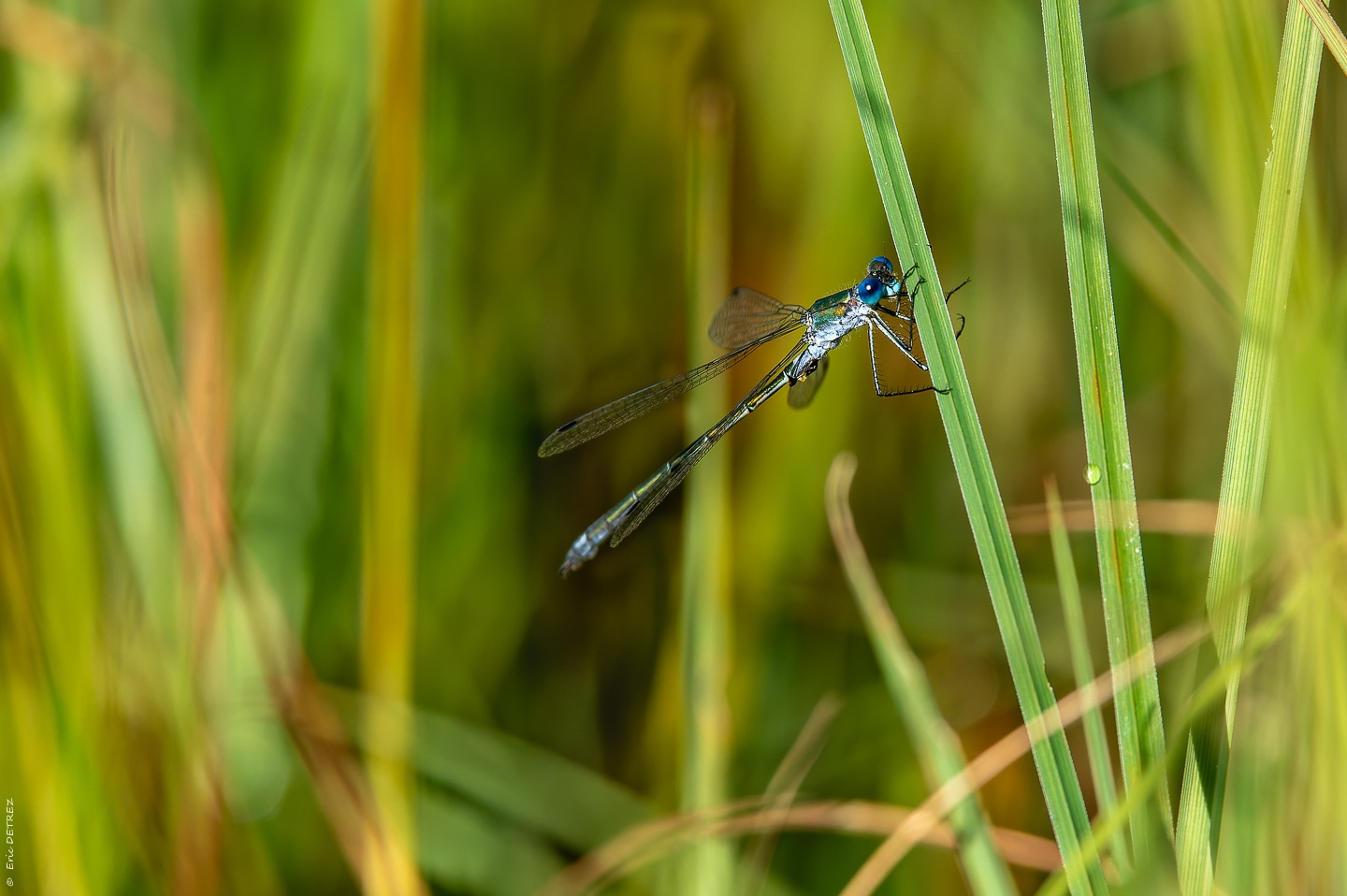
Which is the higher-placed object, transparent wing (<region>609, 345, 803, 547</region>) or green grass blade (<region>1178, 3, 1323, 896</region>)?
transparent wing (<region>609, 345, 803, 547</region>)

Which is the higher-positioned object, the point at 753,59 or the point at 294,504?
the point at 753,59

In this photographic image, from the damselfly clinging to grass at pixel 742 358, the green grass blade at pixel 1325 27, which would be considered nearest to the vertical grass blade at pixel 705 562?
the damselfly clinging to grass at pixel 742 358

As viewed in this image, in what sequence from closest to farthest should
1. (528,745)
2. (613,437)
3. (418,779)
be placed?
(418,779) → (528,745) → (613,437)

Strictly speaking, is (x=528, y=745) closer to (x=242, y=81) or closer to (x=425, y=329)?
(x=425, y=329)

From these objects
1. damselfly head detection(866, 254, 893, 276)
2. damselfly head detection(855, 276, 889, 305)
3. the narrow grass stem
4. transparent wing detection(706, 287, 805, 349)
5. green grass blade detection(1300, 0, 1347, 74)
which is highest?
transparent wing detection(706, 287, 805, 349)

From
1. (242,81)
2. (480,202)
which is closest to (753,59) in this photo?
(480,202)

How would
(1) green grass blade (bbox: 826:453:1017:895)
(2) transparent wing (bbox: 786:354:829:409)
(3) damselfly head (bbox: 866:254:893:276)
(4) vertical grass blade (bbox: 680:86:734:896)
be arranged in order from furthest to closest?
1. (2) transparent wing (bbox: 786:354:829:409)
2. (3) damselfly head (bbox: 866:254:893:276)
3. (4) vertical grass blade (bbox: 680:86:734:896)
4. (1) green grass blade (bbox: 826:453:1017:895)

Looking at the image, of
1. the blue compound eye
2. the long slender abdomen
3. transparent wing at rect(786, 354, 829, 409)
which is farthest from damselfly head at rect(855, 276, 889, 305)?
the long slender abdomen

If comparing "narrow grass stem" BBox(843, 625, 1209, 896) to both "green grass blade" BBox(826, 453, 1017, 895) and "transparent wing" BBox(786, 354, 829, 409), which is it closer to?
"green grass blade" BBox(826, 453, 1017, 895)
